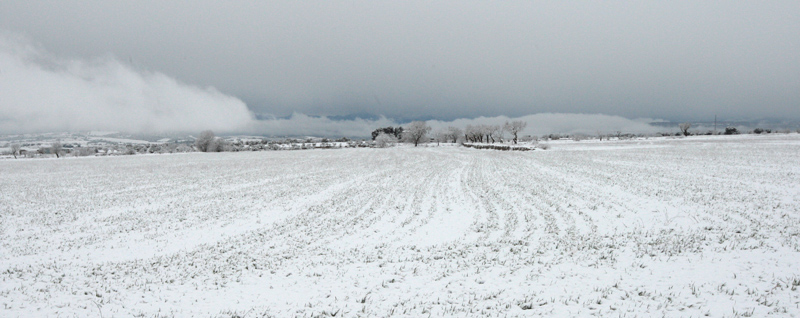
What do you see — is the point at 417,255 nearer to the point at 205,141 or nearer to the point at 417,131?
the point at 205,141

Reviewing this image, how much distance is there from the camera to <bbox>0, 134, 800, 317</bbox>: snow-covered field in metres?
7.39

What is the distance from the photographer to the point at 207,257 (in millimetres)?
10648

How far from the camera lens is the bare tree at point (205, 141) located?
11912 cm

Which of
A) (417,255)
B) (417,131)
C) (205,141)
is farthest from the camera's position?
(417,131)

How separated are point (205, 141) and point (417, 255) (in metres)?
130

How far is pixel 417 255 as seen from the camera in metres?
10.4

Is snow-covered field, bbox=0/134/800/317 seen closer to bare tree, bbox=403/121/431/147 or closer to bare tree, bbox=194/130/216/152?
bare tree, bbox=194/130/216/152

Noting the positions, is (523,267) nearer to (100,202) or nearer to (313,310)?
(313,310)

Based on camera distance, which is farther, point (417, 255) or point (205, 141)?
point (205, 141)

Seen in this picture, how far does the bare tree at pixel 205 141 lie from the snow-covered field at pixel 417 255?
360 ft

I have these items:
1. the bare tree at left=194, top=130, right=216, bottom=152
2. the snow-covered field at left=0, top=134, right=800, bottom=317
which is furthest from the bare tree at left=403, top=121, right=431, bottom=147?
the snow-covered field at left=0, top=134, right=800, bottom=317

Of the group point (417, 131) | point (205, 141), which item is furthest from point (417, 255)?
point (417, 131)

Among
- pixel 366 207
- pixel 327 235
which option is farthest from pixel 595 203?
pixel 327 235

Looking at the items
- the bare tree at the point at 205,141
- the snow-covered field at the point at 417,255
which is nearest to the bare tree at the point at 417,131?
the bare tree at the point at 205,141
